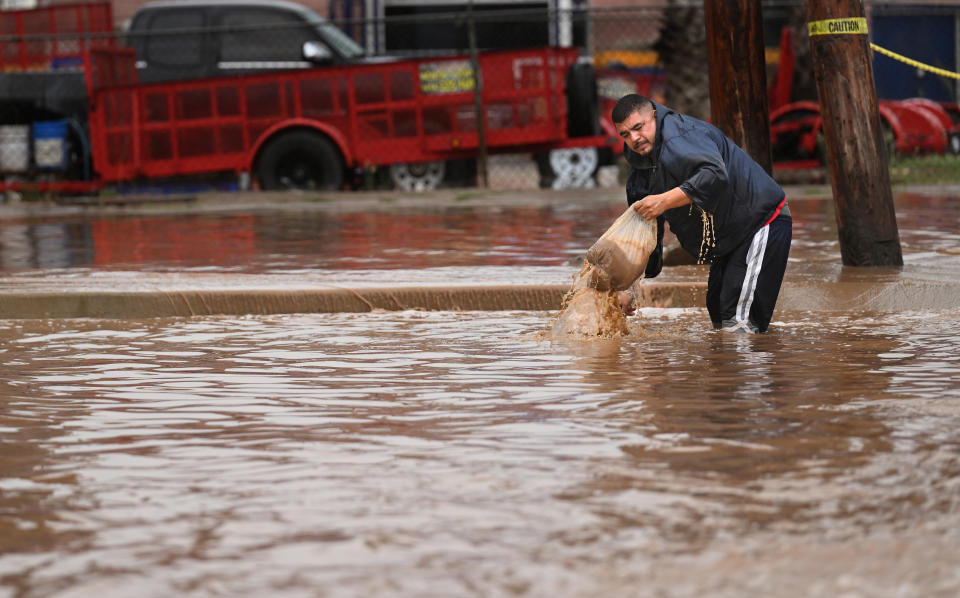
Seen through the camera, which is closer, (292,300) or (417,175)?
(292,300)

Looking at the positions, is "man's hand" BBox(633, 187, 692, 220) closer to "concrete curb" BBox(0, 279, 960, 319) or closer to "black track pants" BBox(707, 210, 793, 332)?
"black track pants" BBox(707, 210, 793, 332)

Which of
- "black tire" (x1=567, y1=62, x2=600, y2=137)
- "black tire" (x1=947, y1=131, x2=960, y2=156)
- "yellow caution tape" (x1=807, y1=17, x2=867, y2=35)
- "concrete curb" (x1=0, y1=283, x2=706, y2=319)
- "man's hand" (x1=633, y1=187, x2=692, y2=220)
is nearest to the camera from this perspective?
"man's hand" (x1=633, y1=187, x2=692, y2=220)

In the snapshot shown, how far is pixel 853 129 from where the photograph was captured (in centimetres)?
808

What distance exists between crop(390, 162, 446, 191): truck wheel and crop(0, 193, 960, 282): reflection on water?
218cm

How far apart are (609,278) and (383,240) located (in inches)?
202

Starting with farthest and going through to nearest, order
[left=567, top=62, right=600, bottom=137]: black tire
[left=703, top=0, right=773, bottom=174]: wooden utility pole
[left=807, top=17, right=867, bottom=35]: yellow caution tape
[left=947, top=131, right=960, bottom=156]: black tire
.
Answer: [left=947, top=131, right=960, bottom=156]: black tire < [left=567, top=62, right=600, bottom=137]: black tire < [left=703, top=0, right=773, bottom=174]: wooden utility pole < [left=807, top=17, right=867, bottom=35]: yellow caution tape

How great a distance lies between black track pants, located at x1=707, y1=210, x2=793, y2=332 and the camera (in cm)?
643

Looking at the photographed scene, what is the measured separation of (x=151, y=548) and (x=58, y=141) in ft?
49.8

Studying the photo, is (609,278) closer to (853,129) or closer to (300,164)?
(853,129)

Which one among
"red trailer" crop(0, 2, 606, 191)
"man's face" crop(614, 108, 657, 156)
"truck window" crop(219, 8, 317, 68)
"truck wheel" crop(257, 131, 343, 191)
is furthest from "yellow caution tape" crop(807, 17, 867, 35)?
"truck window" crop(219, 8, 317, 68)

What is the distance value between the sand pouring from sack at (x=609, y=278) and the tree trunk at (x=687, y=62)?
12233mm

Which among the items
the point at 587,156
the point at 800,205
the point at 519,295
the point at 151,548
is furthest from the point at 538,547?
the point at 587,156

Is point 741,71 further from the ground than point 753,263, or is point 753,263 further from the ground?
point 741,71

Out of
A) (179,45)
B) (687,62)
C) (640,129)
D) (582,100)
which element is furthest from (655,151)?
(179,45)
